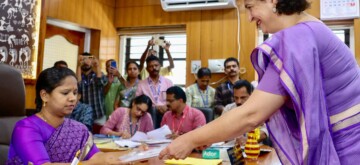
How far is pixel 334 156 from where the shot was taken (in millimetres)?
861

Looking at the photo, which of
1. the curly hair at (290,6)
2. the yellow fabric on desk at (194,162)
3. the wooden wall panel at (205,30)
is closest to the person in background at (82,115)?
the yellow fabric on desk at (194,162)

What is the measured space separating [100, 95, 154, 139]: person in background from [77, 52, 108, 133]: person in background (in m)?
0.89

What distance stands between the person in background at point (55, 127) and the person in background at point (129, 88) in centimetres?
239

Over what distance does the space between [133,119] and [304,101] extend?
2.59m

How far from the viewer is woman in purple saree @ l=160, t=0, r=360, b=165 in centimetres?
85

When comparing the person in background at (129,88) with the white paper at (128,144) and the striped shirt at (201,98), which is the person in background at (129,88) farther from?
the white paper at (128,144)

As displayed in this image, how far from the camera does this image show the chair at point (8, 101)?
5.22 ft

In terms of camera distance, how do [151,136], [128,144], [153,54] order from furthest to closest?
1. [153,54]
2. [151,136]
3. [128,144]

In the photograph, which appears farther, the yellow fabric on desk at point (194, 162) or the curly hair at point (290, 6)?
the yellow fabric on desk at point (194, 162)

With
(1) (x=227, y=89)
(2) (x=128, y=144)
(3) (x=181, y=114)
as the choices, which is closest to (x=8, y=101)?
(2) (x=128, y=144)

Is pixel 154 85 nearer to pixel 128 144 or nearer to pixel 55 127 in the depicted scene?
pixel 128 144

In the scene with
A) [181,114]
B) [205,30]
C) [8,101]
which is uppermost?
[205,30]

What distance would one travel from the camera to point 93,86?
164 inches

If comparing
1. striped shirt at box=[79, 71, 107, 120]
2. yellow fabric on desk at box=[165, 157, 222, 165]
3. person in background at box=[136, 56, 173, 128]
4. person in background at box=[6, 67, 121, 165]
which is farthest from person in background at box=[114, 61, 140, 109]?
yellow fabric on desk at box=[165, 157, 222, 165]
